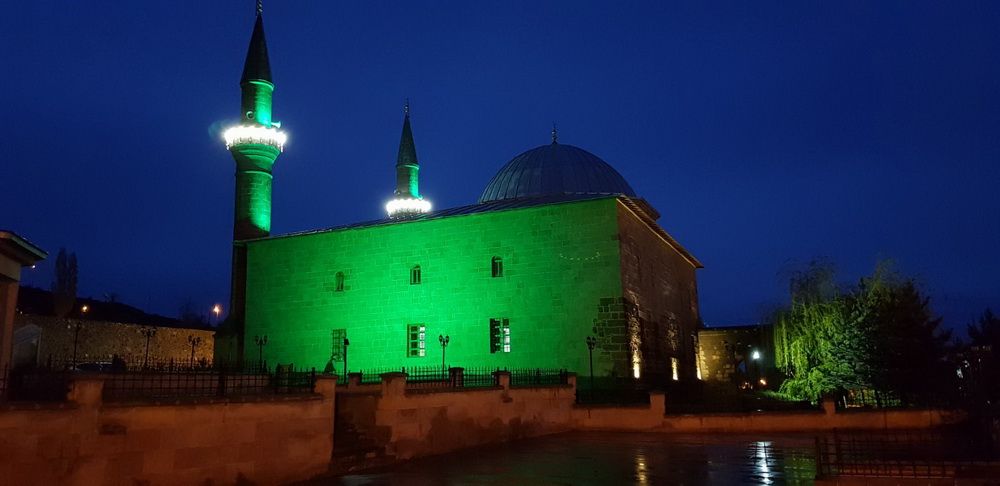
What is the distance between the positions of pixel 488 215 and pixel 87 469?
1732 centimetres

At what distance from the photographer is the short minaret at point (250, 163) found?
93.8 feet

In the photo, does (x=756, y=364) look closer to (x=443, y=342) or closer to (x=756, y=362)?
(x=756, y=362)

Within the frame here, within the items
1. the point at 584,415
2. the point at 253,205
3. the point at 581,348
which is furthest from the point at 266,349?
the point at 584,415

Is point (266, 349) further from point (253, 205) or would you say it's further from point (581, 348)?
point (581, 348)

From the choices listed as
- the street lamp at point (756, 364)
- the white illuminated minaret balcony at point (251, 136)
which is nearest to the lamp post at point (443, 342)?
the white illuminated minaret balcony at point (251, 136)

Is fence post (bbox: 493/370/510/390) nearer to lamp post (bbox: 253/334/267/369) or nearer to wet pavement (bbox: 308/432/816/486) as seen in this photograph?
wet pavement (bbox: 308/432/816/486)

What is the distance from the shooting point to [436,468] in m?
10.7

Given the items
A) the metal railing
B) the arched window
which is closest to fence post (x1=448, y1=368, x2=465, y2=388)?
the metal railing

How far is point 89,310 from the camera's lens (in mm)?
56250

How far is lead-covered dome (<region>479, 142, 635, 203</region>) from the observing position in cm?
3034

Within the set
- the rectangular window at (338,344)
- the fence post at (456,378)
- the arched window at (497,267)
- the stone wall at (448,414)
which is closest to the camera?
the stone wall at (448,414)

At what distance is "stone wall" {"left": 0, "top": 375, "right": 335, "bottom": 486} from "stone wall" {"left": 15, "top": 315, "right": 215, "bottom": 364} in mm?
23091

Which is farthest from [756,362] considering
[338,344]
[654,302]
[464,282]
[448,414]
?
[448,414]

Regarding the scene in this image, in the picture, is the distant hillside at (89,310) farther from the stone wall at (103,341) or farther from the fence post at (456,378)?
the fence post at (456,378)
